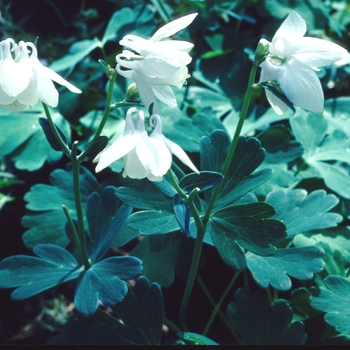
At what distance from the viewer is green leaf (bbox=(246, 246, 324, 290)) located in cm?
99

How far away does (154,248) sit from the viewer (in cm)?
115

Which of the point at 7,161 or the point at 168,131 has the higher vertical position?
the point at 168,131

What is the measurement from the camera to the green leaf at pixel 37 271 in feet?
3.15

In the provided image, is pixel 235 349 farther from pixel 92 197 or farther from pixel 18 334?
pixel 18 334

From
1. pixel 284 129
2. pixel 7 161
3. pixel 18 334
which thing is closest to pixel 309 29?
pixel 284 129

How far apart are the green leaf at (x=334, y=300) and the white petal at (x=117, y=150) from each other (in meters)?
0.57

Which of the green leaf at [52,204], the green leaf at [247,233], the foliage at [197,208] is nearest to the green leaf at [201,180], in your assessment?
the foliage at [197,208]

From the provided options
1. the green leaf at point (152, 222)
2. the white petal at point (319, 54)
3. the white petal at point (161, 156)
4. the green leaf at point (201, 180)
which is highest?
the white petal at point (319, 54)

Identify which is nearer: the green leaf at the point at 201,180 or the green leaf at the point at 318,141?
the green leaf at the point at 201,180

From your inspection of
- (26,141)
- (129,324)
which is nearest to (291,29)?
(129,324)

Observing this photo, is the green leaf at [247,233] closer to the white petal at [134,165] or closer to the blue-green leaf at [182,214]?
the blue-green leaf at [182,214]

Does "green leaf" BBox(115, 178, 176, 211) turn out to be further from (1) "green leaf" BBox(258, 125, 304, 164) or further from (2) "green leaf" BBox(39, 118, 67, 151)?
(1) "green leaf" BBox(258, 125, 304, 164)

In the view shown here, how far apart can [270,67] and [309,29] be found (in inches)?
40.4

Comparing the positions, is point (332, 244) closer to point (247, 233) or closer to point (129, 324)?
point (247, 233)
